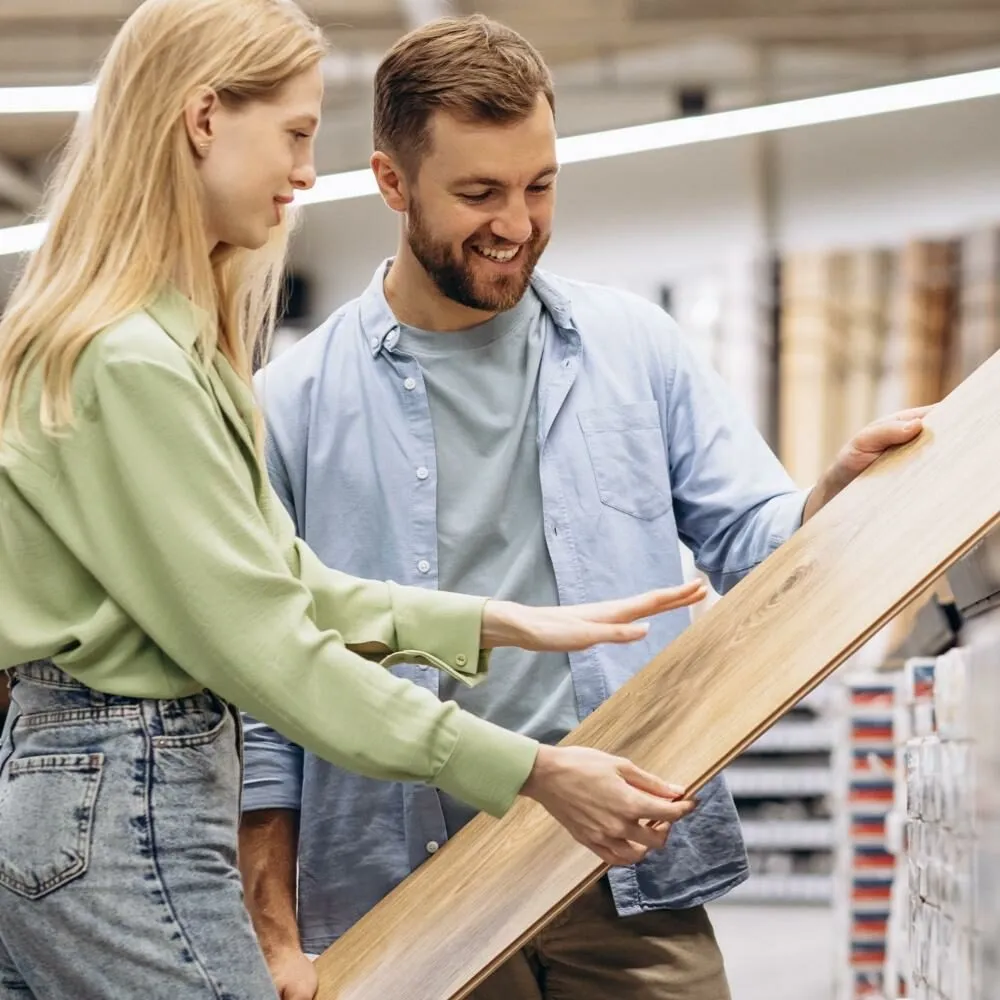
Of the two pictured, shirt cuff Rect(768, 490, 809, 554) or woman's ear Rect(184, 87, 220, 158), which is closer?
woman's ear Rect(184, 87, 220, 158)

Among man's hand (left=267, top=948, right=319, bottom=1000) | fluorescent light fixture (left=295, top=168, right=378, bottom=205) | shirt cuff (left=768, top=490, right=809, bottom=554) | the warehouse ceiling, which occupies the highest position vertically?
the warehouse ceiling

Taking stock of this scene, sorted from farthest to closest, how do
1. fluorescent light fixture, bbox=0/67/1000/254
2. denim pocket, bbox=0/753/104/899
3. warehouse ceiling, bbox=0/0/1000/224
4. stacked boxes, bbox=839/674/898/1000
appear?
warehouse ceiling, bbox=0/0/1000/224 → fluorescent light fixture, bbox=0/67/1000/254 → stacked boxes, bbox=839/674/898/1000 → denim pocket, bbox=0/753/104/899

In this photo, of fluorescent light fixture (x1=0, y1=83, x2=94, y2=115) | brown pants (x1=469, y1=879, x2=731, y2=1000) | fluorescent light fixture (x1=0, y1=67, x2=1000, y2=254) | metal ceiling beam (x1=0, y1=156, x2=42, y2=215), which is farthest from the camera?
metal ceiling beam (x1=0, y1=156, x2=42, y2=215)

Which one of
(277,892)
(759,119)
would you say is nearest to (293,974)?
(277,892)

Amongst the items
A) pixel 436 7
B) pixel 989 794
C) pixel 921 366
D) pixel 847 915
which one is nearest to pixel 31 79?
pixel 436 7

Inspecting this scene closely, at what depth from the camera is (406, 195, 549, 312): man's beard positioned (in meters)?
2.12

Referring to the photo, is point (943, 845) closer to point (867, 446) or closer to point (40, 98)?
point (867, 446)

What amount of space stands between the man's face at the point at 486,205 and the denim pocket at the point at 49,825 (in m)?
0.96

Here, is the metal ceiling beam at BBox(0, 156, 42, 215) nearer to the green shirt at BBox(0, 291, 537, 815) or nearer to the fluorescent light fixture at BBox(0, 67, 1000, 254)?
the fluorescent light fixture at BBox(0, 67, 1000, 254)

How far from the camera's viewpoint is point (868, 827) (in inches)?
207

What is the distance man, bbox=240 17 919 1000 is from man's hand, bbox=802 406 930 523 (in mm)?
16

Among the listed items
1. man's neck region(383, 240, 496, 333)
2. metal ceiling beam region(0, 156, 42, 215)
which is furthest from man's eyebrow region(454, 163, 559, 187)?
metal ceiling beam region(0, 156, 42, 215)

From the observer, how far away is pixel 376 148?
2.26 metres

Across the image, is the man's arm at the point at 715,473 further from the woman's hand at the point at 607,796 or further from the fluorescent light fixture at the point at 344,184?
the fluorescent light fixture at the point at 344,184
